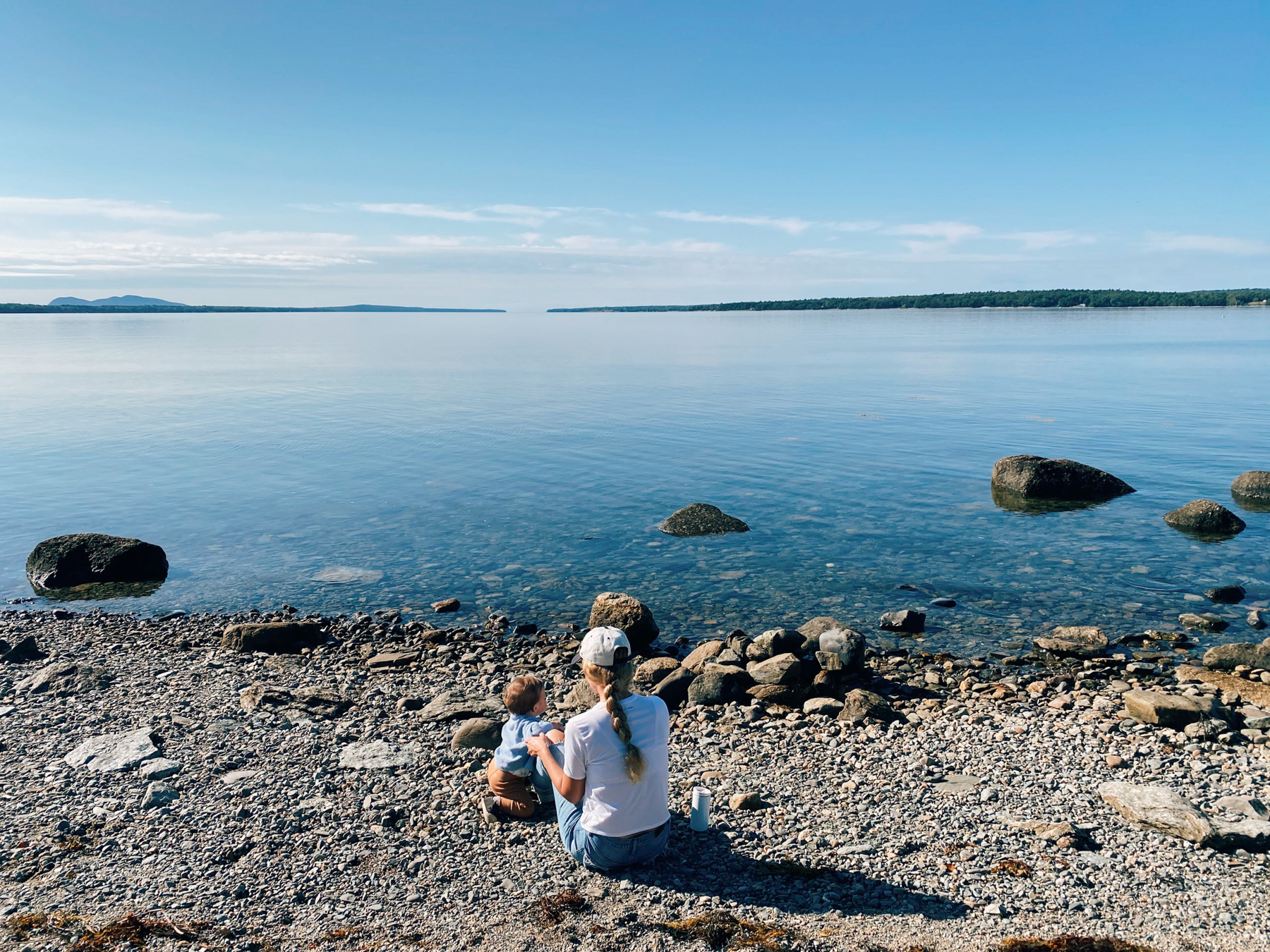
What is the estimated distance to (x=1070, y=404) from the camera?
2258 inches

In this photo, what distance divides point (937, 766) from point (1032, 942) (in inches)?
150

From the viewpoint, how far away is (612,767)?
8023 millimetres

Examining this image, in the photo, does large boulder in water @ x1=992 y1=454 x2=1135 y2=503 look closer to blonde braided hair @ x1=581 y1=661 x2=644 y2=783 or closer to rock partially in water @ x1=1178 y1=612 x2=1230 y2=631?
rock partially in water @ x1=1178 y1=612 x2=1230 y2=631

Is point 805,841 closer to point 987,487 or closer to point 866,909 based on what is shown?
point 866,909

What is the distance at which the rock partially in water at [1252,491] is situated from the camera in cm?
2862

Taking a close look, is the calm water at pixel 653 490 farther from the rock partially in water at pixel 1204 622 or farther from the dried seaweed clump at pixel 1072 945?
the dried seaweed clump at pixel 1072 945

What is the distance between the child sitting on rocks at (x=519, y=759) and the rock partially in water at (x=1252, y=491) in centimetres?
2877

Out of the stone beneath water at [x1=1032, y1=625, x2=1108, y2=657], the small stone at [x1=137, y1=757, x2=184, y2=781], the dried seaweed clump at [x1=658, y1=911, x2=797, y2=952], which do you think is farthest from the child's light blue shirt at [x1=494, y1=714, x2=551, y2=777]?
the stone beneath water at [x1=1032, y1=625, x2=1108, y2=657]

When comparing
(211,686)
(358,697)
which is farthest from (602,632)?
(211,686)

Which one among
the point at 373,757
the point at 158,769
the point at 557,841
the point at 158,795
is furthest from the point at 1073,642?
the point at 158,769

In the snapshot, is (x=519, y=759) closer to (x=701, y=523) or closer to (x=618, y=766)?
(x=618, y=766)

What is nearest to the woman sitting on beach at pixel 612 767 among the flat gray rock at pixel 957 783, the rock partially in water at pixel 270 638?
the flat gray rock at pixel 957 783

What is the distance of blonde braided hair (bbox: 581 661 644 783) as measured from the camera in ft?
25.3

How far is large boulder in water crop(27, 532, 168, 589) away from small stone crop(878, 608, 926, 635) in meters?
18.7
